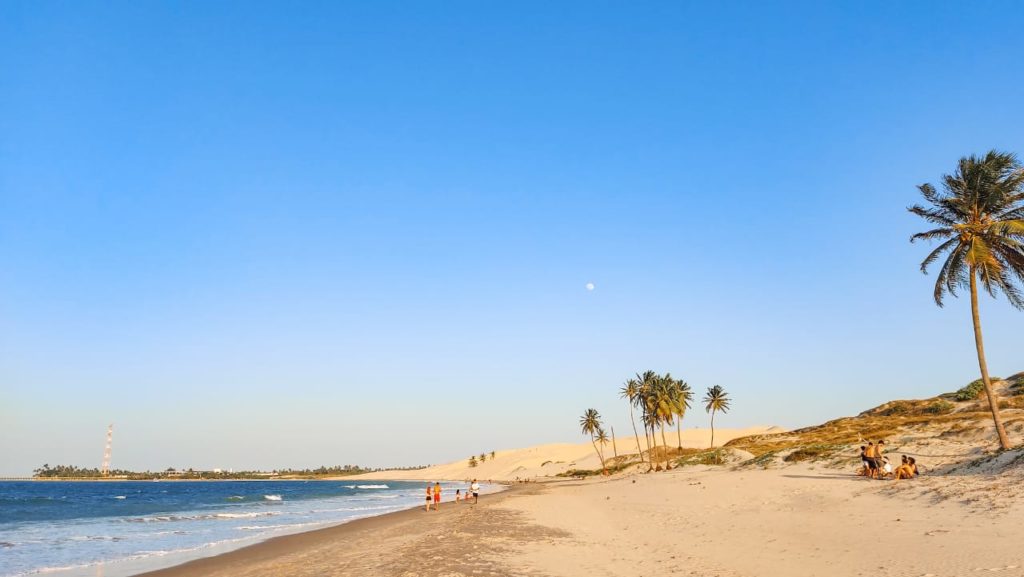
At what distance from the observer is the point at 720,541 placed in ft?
59.4

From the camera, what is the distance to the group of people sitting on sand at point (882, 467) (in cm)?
2661

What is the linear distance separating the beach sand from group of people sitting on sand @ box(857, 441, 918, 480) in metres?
0.94

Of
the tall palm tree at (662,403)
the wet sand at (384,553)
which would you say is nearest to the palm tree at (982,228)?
the wet sand at (384,553)

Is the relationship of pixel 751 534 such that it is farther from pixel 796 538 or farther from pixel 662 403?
pixel 662 403

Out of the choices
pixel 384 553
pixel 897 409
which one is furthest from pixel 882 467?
pixel 897 409

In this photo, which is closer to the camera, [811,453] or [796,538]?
[796,538]

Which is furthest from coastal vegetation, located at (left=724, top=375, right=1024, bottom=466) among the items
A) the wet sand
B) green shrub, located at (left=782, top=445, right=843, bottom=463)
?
the wet sand

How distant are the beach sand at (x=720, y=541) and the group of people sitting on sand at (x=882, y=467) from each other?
0.94 m

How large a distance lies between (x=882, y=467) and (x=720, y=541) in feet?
49.3

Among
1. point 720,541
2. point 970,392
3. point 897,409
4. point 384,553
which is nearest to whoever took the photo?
point 720,541

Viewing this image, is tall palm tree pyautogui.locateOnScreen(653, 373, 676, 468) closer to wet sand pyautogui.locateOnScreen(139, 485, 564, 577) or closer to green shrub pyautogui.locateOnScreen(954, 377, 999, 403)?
green shrub pyautogui.locateOnScreen(954, 377, 999, 403)

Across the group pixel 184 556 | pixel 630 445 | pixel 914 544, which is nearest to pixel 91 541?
pixel 184 556

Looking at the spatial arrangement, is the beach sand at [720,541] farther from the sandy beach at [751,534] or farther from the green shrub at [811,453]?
the green shrub at [811,453]

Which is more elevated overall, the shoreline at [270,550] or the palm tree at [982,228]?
the palm tree at [982,228]
